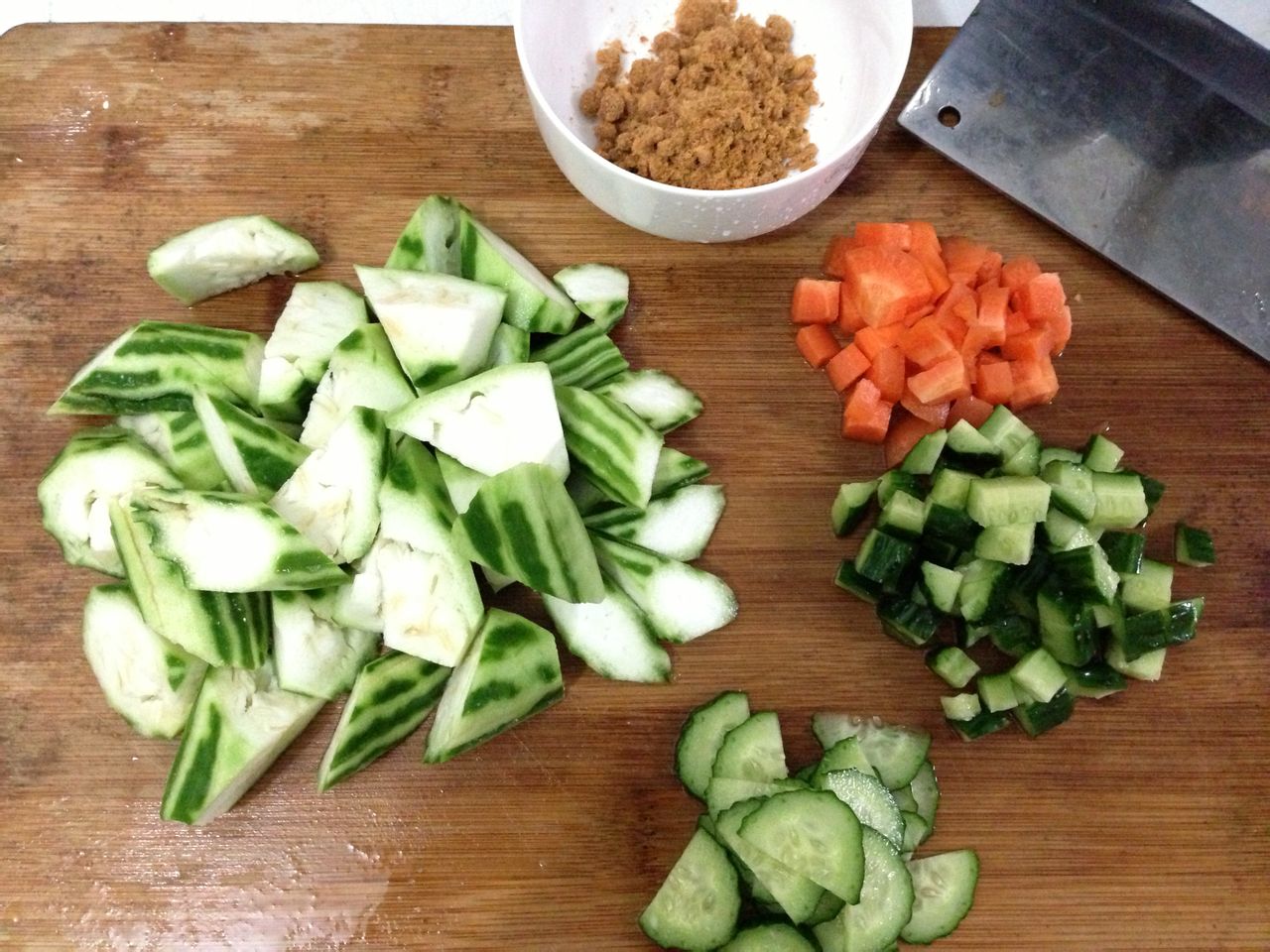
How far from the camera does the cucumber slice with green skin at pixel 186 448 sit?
220cm

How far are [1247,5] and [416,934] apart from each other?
11.9 feet

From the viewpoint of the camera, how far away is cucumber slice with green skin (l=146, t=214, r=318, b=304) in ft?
7.67

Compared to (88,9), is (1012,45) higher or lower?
higher

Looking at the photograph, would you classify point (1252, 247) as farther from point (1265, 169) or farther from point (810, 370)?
point (810, 370)

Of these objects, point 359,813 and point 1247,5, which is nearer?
point 359,813

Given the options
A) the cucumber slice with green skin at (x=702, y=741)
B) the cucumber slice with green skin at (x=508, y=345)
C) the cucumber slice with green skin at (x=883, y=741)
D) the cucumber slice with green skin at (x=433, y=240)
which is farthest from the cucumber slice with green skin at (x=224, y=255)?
the cucumber slice with green skin at (x=883, y=741)

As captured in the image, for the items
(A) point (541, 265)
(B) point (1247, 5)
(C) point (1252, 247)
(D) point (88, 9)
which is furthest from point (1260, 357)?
(D) point (88, 9)

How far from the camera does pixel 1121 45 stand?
250cm

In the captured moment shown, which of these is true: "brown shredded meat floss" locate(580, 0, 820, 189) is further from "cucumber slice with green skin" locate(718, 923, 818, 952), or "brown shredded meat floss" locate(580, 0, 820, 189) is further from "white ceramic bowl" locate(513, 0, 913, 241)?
"cucumber slice with green skin" locate(718, 923, 818, 952)

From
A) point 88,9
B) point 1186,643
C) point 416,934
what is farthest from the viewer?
point 88,9

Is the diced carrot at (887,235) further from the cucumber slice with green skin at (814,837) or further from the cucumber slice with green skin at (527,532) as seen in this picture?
the cucumber slice with green skin at (814,837)

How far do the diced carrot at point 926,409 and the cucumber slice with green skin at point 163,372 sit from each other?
164cm

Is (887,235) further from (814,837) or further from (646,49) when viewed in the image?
(814,837)

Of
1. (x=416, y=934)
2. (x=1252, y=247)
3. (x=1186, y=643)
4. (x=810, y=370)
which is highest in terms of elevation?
(x=1252, y=247)
